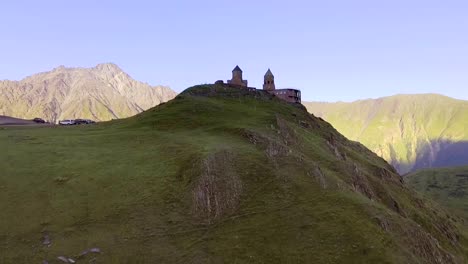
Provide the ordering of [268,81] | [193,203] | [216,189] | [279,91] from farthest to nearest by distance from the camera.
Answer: [268,81], [279,91], [216,189], [193,203]

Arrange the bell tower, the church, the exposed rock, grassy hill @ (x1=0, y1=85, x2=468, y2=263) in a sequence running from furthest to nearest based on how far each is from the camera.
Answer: the bell tower → the church → the exposed rock → grassy hill @ (x1=0, y1=85, x2=468, y2=263)

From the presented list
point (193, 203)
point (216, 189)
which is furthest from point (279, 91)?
point (193, 203)

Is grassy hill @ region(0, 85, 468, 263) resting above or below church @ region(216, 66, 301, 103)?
below

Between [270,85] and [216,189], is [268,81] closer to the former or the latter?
[270,85]

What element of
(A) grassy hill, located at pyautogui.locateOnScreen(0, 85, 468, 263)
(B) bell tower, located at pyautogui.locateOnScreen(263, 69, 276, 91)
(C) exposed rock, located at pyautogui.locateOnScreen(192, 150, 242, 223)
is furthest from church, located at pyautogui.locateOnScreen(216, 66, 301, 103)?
(C) exposed rock, located at pyautogui.locateOnScreen(192, 150, 242, 223)

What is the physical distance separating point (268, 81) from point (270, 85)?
1.54 m

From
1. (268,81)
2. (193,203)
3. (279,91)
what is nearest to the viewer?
(193,203)

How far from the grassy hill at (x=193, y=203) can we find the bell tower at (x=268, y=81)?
214 ft

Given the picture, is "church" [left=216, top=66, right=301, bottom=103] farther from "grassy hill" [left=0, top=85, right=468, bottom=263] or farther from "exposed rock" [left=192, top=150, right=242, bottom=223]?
"exposed rock" [left=192, top=150, right=242, bottom=223]

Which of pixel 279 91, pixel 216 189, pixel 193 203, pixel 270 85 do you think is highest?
pixel 270 85

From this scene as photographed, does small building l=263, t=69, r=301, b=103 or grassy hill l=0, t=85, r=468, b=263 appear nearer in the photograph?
grassy hill l=0, t=85, r=468, b=263

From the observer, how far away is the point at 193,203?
210 feet

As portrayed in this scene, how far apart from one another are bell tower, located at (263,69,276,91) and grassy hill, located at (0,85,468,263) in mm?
65093

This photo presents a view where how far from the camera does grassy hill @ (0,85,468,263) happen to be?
181 ft
